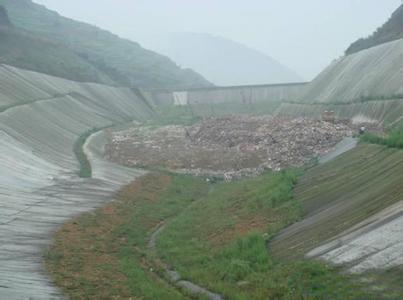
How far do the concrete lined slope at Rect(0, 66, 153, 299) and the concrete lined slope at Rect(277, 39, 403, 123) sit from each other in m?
22.0

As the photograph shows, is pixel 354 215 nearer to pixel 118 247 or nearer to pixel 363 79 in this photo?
pixel 118 247

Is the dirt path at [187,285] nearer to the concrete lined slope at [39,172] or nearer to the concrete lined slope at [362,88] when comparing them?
the concrete lined slope at [39,172]

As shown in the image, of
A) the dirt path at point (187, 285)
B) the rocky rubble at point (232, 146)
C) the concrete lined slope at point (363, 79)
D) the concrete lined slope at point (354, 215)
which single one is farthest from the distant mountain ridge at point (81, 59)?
the dirt path at point (187, 285)

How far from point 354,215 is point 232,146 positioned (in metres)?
33.9

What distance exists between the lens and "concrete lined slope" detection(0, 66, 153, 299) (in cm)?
2225

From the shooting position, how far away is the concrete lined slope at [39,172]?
22.2 meters

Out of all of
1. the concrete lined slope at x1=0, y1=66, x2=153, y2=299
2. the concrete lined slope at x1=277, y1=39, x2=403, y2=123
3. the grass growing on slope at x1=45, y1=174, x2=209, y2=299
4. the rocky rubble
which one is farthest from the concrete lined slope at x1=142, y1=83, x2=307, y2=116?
the grass growing on slope at x1=45, y1=174, x2=209, y2=299

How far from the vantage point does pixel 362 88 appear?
5878 centimetres

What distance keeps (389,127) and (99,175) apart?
21404 millimetres

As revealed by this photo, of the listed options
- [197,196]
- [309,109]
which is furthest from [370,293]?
[309,109]

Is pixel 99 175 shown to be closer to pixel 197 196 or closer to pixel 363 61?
pixel 197 196

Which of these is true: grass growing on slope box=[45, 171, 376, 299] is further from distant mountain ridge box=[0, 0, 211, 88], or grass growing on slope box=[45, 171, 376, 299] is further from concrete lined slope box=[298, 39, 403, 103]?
distant mountain ridge box=[0, 0, 211, 88]

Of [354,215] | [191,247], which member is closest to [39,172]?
[191,247]

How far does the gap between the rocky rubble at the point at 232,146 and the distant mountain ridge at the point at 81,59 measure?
29.9 meters
